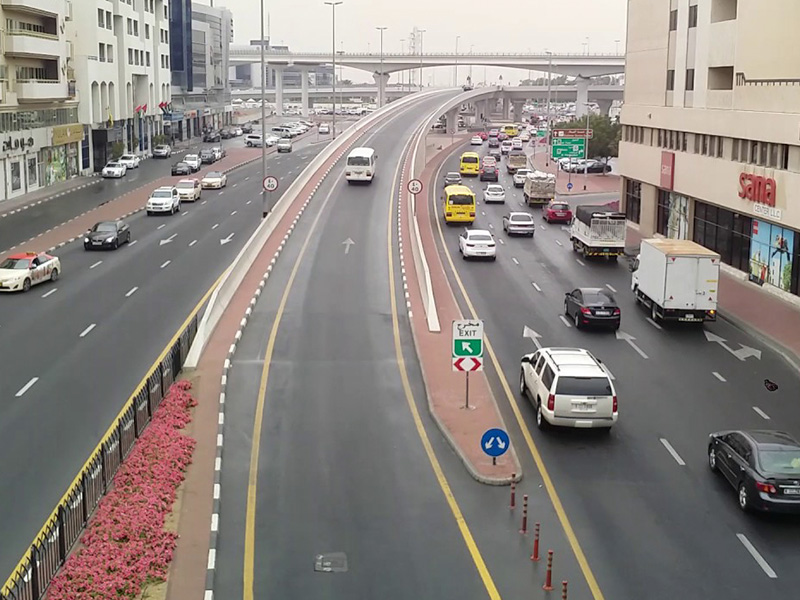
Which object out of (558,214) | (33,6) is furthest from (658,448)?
(33,6)

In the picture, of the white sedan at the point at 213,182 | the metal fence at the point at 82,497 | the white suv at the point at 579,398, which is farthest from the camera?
the white sedan at the point at 213,182

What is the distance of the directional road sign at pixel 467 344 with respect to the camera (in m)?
21.4

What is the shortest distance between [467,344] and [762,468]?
6492 millimetres

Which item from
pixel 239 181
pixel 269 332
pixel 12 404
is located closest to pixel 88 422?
pixel 12 404

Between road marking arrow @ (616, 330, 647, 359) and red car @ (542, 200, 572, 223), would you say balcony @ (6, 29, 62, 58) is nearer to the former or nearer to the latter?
red car @ (542, 200, 572, 223)

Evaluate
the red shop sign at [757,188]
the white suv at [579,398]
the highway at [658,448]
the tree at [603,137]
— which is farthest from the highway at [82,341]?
the tree at [603,137]

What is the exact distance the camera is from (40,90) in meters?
69.1

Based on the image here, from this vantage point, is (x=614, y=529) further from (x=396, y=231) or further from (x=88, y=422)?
(x=396, y=231)

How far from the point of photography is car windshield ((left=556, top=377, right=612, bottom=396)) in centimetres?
2138

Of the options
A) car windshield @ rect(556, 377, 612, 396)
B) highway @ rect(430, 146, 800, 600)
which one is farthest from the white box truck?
car windshield @ rect(556, 377, 612, 396)

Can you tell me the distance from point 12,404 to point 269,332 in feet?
29.8

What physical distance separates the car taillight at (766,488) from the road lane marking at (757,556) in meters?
0.86

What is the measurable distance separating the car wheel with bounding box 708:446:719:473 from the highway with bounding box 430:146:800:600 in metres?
0.17

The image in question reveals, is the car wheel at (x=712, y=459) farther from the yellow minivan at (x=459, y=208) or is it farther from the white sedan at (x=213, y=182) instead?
the white sedan at (x=213, y=182)
